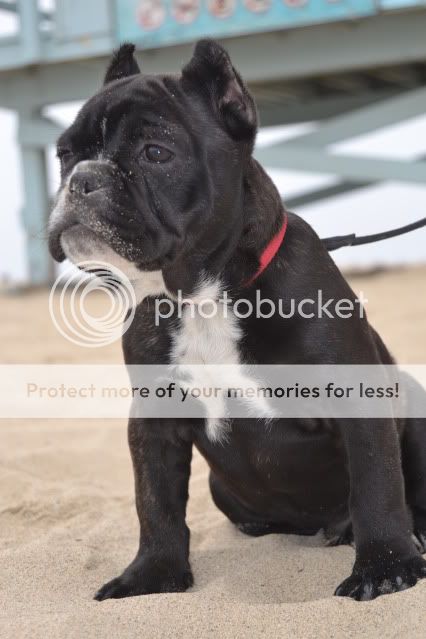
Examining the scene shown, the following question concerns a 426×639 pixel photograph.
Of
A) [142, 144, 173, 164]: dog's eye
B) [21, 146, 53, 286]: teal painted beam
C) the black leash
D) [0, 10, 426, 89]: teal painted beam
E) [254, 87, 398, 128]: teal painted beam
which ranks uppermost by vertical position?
[142, 144, 173, 164]: dog's eye

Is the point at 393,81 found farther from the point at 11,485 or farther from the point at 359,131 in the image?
the point at 11,485

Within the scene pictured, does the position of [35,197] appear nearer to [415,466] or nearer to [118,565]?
[118,565]

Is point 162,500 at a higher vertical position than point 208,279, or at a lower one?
lower

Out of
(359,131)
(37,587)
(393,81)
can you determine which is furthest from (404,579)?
(393,81)

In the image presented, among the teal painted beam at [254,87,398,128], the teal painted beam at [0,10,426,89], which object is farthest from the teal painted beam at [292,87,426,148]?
the teal painted beam at [254,87,398,128]

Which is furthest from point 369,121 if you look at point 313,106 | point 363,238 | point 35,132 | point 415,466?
point 415,466

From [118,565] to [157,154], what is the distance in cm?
114

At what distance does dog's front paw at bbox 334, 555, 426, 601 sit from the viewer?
1.90 m

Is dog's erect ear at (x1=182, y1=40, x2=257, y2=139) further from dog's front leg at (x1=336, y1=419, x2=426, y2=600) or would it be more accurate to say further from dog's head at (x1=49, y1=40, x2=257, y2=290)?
dog's front leg at (x1=336, y1=419, x2=426, y2=600)

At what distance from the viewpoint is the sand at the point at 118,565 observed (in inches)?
68.0

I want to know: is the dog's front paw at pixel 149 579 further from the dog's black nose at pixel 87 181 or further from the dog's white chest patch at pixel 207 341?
the dog's black nose at pixel 87 181

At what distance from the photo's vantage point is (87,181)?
6.21 feet

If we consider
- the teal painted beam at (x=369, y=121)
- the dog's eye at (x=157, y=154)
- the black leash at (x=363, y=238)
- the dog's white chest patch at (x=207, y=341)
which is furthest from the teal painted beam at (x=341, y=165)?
the dog's eye at (x=157, y=154)

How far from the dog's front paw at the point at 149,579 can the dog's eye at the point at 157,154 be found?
100 centimetres
